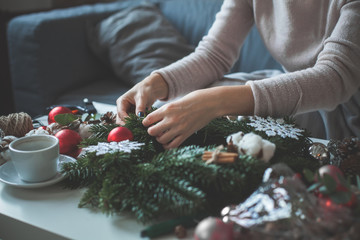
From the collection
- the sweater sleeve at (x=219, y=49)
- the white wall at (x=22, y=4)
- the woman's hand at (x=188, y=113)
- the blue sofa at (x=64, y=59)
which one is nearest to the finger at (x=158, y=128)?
the woman's hand at (x=188, y=113)

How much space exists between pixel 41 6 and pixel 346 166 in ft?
7.69

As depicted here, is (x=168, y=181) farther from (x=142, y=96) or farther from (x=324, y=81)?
(x=324, y=81)

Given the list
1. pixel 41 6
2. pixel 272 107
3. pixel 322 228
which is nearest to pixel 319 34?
pixel 272 107

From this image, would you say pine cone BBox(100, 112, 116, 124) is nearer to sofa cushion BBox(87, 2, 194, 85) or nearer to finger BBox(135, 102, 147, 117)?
finger BBox(135, 102, 147, 117)

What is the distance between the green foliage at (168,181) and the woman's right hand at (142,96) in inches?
8.1

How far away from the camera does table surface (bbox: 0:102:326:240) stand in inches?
18.8

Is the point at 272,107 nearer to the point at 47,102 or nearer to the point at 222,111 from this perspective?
the point at 222,111

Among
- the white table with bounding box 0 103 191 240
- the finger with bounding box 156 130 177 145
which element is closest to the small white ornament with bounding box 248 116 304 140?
the finger with bounding box 156 130 177 145

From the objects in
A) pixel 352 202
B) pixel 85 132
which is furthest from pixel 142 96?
pixel 352 202

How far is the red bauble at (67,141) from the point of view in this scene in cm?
66

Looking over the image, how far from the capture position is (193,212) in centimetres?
47

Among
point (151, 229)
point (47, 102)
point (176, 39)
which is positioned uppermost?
point (151, 229)

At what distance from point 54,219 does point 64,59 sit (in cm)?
120

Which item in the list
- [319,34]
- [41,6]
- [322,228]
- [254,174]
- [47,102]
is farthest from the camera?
[41,6]
